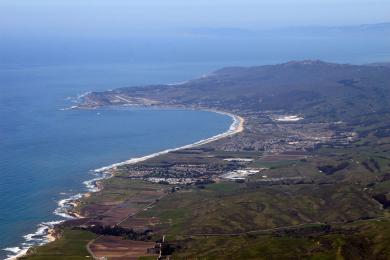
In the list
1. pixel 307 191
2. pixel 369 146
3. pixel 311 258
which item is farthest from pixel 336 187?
pixel 369 146

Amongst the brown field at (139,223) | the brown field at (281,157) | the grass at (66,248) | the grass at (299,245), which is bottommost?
the grass at (299,245)

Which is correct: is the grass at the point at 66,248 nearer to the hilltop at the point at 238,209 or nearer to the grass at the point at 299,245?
the hilltop at the point at 238,209

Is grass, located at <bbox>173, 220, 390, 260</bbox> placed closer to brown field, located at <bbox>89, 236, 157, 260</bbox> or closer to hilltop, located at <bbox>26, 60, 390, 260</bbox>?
hilltop, located at <bbox>26, 60, 390, 260</bbox>

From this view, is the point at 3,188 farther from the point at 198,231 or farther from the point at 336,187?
the point at 336,187

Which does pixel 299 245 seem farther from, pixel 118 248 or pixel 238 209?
pixel 118 248

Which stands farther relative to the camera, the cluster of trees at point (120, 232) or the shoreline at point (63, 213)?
the cluster of trees at point (120, 232)

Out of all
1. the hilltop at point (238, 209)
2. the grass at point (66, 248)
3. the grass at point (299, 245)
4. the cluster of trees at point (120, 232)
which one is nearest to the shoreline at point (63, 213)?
the hilltop at point (238, 209)

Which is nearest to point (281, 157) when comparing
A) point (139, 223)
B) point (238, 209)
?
point (238, 209)
